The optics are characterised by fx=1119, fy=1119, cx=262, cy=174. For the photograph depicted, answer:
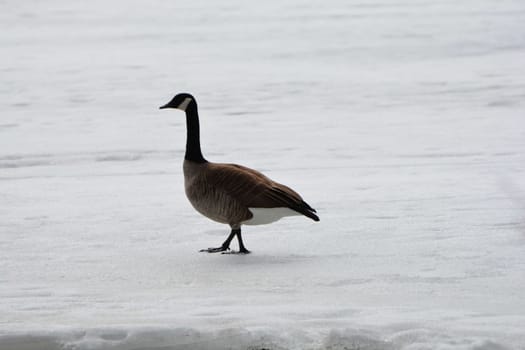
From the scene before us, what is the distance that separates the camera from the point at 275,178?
9.52 m

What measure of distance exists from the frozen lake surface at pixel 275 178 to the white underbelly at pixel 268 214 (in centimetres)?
24

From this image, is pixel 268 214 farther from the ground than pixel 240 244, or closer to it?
farther from the ground

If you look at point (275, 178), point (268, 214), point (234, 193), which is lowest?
point (275, 178)

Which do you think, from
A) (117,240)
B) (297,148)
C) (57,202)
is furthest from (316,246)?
(297,148)

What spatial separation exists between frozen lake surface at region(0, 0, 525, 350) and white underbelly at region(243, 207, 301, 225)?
0.79 ft

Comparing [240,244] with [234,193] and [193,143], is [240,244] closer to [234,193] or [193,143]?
[234,193]

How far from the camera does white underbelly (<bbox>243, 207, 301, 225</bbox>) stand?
6.22 metres

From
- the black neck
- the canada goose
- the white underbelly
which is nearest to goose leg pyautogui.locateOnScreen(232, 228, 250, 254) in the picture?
the canada goose

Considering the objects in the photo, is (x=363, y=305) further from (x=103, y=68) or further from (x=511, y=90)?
(x=103, y=68)

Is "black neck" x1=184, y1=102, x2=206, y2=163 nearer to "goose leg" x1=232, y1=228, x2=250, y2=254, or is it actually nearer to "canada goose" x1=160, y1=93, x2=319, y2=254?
"canada goose" x1=160, y1=93, x2=319, y2=254

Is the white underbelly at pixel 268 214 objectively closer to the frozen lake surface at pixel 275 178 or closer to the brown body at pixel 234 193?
the brown body at pixel 234 193

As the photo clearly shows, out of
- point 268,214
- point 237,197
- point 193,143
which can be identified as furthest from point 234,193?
point 193,143

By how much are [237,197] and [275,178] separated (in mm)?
3199

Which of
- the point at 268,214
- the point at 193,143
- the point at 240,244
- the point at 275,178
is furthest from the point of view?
the point at 275,178
